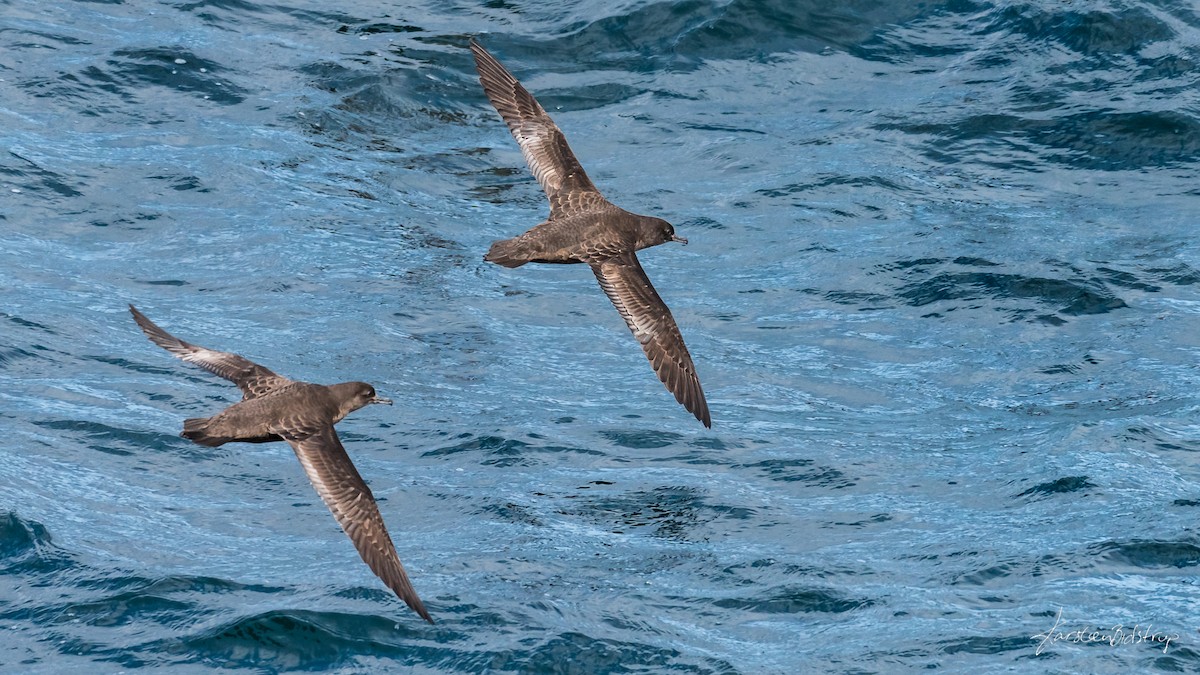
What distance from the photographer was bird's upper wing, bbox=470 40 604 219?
1319 centimetres

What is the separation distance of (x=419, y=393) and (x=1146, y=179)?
25.6 feet

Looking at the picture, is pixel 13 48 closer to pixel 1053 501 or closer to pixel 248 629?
pixel 248 629

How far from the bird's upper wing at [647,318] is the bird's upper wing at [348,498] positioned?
2.84 m

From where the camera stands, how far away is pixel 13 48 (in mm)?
18422

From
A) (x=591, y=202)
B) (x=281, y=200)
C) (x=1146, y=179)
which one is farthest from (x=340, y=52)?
(x=1146, y=179)

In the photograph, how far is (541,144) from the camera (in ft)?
45.5

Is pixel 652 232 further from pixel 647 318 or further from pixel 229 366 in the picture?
pixel 229 366

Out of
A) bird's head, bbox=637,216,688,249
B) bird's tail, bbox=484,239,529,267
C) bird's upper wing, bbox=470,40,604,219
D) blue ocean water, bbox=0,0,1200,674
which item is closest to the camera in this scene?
blue ocean water, bbox=0,0,1200,674
